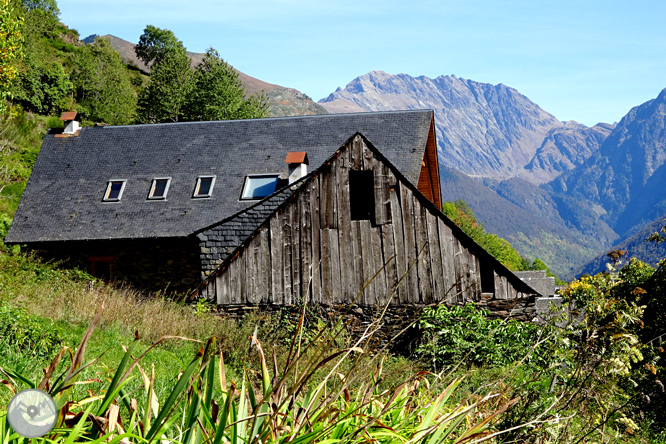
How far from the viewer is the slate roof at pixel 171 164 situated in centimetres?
1888

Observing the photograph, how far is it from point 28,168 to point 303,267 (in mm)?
21462

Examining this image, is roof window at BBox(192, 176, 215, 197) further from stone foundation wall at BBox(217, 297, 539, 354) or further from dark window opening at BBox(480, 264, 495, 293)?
dark window opening at BBox(480, 264, 495, 293)

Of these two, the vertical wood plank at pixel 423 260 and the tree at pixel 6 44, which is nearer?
the vertical wood plank at pixel 423 260

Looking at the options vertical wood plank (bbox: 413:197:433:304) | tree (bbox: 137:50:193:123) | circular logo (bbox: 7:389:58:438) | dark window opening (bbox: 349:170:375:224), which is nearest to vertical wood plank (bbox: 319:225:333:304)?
vertical wood plank (bbox: 413:197:433:304)

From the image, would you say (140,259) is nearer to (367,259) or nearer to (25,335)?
(367,259)

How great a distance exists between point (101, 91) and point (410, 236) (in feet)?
145

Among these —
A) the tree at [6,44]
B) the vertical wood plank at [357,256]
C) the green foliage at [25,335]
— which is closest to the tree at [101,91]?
the tree at [6,44]

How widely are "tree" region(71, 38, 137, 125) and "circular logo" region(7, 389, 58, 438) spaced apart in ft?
156

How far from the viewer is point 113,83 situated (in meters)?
48.3

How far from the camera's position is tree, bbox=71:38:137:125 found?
45219 mm

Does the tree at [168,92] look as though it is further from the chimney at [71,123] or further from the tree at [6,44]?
the tree at [6,44]

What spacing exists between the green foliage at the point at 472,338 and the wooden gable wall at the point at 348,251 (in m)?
0.61

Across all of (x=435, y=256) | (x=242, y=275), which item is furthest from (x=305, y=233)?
(x=435, y=256)

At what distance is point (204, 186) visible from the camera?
65.6 ft
